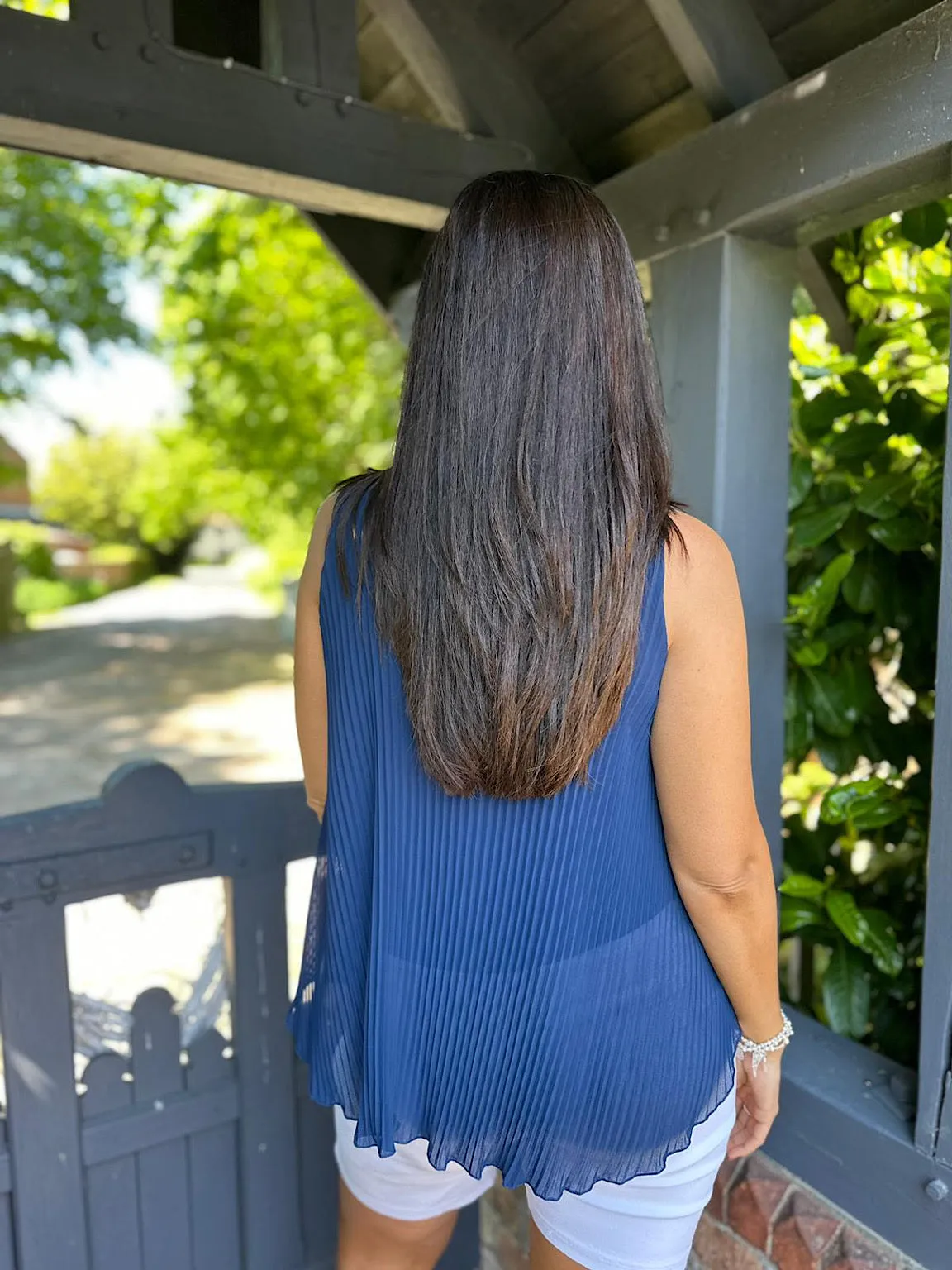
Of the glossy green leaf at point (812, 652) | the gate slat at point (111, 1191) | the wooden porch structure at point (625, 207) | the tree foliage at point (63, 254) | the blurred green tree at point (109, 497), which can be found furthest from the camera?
the blurred green tree at point (109, 497)

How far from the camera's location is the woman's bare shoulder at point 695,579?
103 centimetres

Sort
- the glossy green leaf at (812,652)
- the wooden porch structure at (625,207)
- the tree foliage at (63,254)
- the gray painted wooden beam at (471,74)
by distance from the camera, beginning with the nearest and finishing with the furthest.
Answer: the wooden porch structure at (625,207) < the glossy green leaf at (812,652) < the gray painted wooden beam at (471,74) < the tree foliage at (63,254)

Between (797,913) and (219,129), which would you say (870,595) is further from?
(219,129)

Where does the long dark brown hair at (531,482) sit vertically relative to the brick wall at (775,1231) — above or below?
above

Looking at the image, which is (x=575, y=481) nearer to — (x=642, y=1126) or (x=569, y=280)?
(x=569, y=280)

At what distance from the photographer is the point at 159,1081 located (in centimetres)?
168

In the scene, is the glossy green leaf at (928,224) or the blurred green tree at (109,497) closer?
the glossy green leaf at (928,224)

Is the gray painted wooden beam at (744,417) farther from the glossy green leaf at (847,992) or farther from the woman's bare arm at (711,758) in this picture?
the woman's bare arm at (711,758)

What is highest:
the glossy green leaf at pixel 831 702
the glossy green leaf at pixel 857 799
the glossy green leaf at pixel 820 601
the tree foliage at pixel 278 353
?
the tree foliage at pixel 278 353

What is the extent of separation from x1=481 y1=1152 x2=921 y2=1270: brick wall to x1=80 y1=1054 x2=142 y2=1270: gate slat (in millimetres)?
1019

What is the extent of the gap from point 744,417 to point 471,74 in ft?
3.14

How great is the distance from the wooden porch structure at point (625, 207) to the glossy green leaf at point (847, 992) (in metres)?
0.06

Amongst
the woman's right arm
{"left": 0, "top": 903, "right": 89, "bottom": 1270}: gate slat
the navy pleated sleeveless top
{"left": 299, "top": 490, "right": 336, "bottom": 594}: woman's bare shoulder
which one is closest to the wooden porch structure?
{"left": 0, "top": 903, "right": 89, "bottom": 1270}: gate slat

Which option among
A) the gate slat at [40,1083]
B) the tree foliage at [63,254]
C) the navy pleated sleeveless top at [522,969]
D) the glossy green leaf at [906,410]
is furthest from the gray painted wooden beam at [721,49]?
the tree foliage at [63,254]
